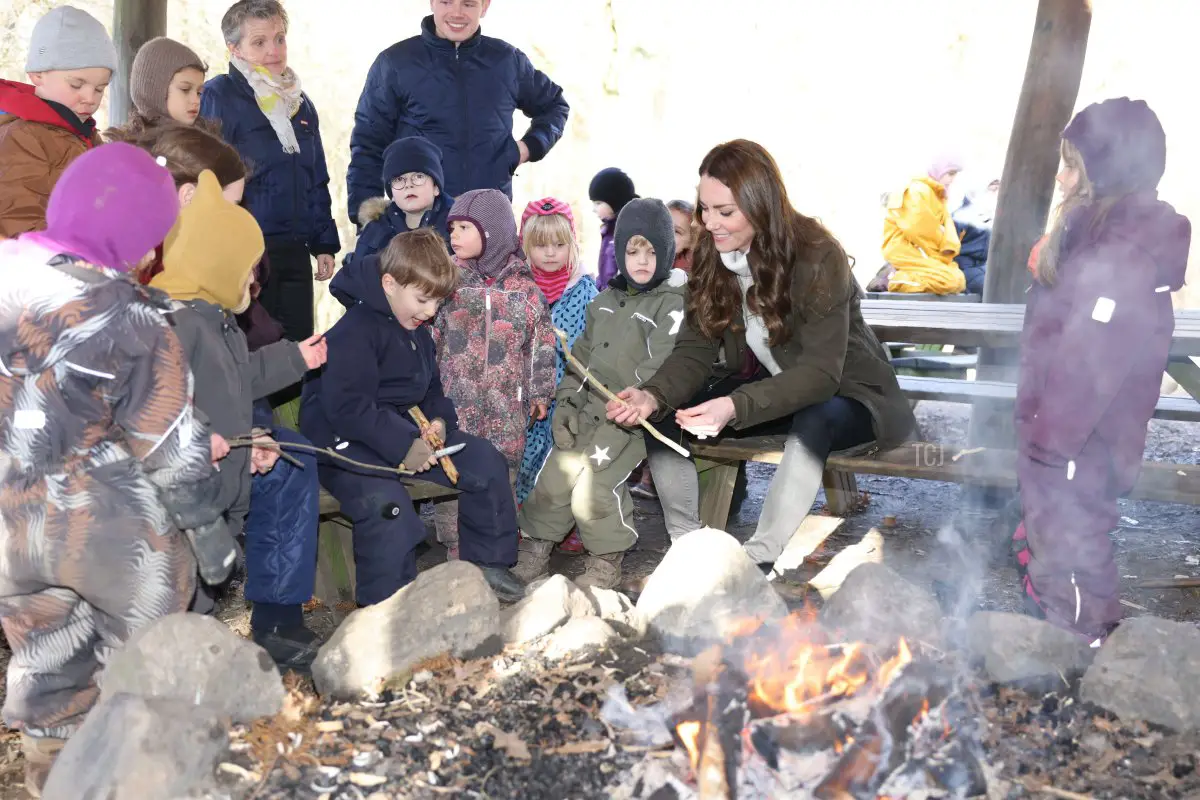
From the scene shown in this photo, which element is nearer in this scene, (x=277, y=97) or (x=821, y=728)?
(x=821, y=728)

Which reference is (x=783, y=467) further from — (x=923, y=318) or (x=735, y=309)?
(x=923, y=318)

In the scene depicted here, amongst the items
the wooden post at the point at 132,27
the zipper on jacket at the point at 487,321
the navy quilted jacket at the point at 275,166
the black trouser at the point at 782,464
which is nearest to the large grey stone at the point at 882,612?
the black trouser at the point at 782,464

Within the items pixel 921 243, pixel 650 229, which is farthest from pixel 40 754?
pixel 921 243

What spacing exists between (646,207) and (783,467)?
4.16ft

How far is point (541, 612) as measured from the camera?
10.3 ft

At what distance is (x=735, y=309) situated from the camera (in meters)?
4.33

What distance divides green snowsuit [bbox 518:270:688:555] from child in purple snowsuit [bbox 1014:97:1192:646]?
4.99ft

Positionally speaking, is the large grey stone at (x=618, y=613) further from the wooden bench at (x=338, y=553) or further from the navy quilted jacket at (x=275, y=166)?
the navy quilted jacket at (x=275, y=166)

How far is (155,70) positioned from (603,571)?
8.68 ft

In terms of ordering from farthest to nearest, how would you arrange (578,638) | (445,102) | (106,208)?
1. (445,102)
2. (578,638)
3. (106,208)

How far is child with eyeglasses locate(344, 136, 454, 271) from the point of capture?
16.2ft

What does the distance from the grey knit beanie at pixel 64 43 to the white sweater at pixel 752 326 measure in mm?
2372

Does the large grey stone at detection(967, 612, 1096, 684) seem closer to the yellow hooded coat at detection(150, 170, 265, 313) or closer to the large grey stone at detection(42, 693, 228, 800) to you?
the large grey stone at detection(42, 693, 228, 800)

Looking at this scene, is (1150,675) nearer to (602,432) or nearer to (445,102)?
(602,432)
